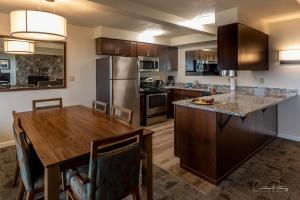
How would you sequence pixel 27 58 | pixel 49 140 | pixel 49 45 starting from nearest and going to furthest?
pixel 49 140, pixel 27 58, pixel 49 45

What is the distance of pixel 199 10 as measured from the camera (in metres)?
3.11

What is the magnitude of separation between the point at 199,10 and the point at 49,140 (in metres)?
2.82

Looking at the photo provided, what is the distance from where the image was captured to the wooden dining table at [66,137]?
1291 millimetres

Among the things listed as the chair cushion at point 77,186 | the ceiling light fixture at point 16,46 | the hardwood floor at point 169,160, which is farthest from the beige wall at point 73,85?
the chair cushion at point 77,186

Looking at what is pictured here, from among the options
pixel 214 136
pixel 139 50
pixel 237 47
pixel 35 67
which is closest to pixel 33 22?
pixel 214 136

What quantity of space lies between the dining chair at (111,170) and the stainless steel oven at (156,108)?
11.1ft

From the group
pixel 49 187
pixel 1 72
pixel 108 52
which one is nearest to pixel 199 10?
pixel 108 52

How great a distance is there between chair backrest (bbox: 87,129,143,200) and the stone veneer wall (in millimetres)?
3123

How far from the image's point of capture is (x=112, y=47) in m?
4.46

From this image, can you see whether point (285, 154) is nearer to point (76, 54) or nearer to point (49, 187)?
point (49, 187)

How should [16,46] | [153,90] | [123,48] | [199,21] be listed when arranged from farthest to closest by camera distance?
[153,90] → [123,48] → [199,21] → [16,46]

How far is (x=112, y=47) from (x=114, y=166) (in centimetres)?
358

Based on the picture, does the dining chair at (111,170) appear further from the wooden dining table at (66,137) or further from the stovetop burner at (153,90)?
the stovetop burner at (153,90)

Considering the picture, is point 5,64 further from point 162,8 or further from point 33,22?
point 162,8
